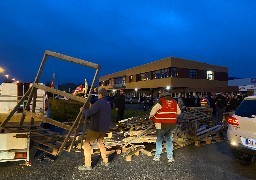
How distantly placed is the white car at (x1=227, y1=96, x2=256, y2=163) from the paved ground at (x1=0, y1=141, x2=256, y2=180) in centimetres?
47

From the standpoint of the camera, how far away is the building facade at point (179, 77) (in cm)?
5941

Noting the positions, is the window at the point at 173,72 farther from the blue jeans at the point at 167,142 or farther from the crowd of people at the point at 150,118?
the blue jeans at the point at 167,142

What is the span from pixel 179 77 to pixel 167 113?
52.3 meters

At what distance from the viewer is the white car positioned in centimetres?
744

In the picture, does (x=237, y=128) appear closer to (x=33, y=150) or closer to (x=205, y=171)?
(x=205, y=171)

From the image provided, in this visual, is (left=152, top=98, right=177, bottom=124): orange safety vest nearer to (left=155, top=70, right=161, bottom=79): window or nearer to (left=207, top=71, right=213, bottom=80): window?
(left=155, top=70, right=161, bottom=79): window

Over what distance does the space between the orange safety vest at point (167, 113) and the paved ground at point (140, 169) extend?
1062mm

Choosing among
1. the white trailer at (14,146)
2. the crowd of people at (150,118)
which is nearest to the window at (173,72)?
the crowd of people at (150,118)

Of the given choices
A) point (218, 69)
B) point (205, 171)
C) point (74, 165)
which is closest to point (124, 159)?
point (74, 165)

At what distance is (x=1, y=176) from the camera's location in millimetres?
7336

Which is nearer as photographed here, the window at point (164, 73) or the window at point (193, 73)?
the window at point (164, 73)

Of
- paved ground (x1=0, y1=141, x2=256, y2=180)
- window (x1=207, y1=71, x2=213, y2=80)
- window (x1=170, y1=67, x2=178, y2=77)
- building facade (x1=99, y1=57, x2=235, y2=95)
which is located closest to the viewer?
paved ground (x1=0, y1=141, x2=256, y2=180)

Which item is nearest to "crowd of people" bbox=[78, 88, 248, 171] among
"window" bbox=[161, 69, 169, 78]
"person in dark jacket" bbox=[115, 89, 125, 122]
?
"person in dark jacket" bbox=[115, 89, 125, 122]

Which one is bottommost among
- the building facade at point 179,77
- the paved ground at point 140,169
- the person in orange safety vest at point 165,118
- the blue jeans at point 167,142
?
the paved ground at point 140,169
